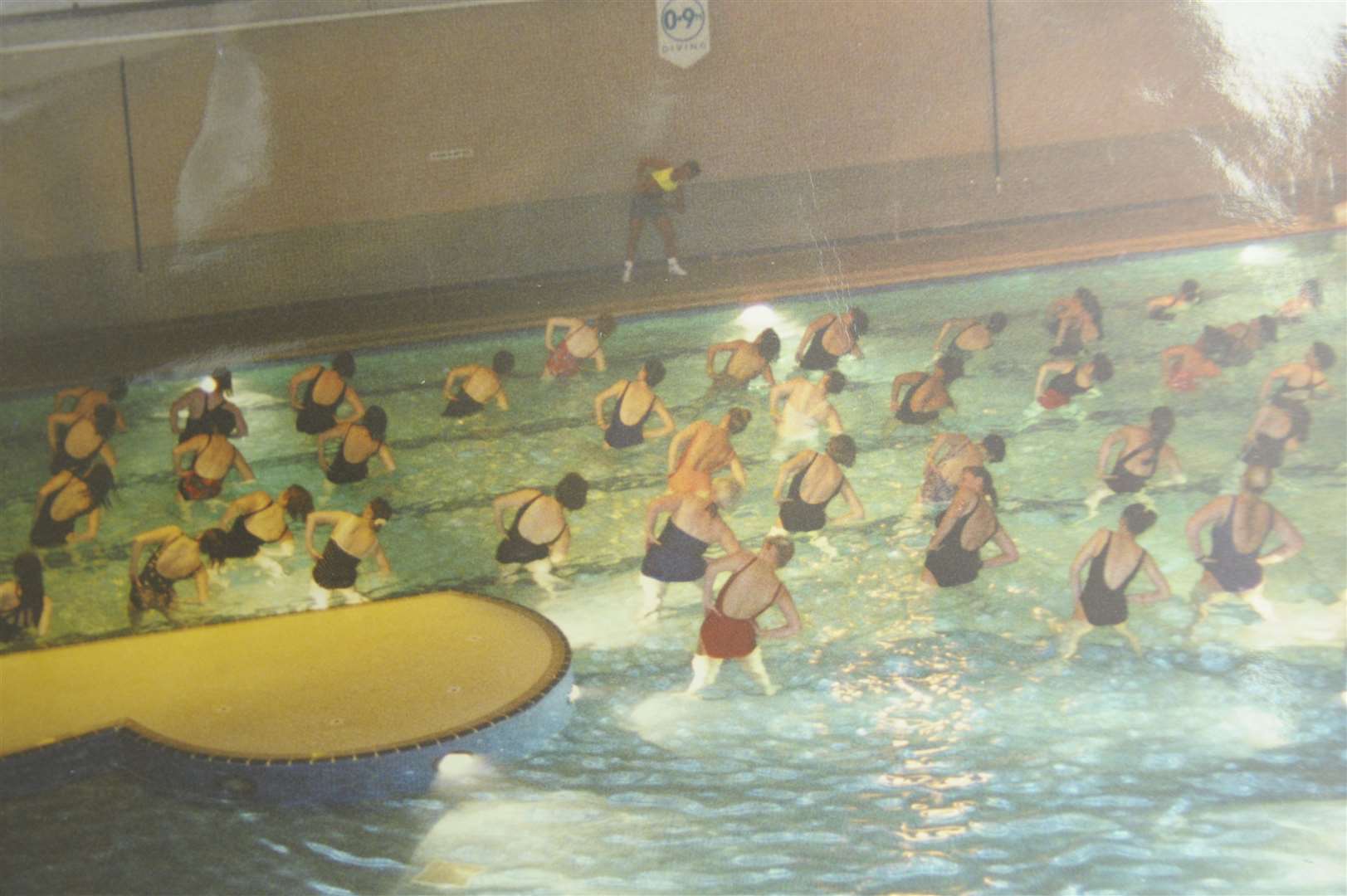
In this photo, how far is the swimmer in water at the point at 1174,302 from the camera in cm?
358

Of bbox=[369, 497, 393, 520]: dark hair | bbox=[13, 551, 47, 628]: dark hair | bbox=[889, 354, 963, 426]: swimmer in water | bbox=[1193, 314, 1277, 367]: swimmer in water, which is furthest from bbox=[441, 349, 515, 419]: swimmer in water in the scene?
bbox=[1193, 314, 1277, 367]: swimmer in water

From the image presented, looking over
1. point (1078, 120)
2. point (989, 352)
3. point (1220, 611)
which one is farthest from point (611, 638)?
point (1078, 120)

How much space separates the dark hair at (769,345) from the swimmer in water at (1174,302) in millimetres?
1199

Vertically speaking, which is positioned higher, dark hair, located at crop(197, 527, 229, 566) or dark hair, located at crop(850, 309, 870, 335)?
dark hair, located at crop(850, 309, 870, 335)

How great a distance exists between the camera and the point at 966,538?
3.61m

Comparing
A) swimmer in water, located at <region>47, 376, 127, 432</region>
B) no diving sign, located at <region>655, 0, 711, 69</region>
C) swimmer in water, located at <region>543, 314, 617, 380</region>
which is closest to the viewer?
no diving sign, located at <region>655, 0, 711, 69</region>

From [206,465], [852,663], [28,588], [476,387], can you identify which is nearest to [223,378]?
[206,465]

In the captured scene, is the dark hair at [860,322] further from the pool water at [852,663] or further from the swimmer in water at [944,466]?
the swimmer in water at [944,466]

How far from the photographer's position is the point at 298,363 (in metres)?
3.50

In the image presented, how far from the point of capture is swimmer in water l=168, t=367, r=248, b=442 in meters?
3.48

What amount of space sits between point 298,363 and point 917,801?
2283 millimetres

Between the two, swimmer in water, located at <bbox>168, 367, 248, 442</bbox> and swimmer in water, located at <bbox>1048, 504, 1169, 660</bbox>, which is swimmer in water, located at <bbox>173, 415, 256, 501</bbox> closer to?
swimmer in water, located at <bbox>168, 367, 248, 442</bbox>

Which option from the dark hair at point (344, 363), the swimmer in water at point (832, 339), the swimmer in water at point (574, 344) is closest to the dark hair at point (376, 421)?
the dark hair at point (344, 363)

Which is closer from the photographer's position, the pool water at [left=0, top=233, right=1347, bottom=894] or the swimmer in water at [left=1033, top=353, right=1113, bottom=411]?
the pool water at [left=0, top=233, right=1347, bottom=894]
